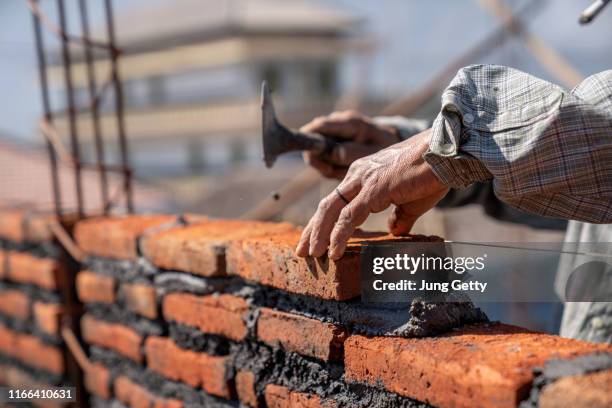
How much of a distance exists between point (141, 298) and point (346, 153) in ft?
2.61

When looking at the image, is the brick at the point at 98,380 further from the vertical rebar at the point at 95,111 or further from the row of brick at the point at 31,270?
A: the vertical rebar at the point at 95,111

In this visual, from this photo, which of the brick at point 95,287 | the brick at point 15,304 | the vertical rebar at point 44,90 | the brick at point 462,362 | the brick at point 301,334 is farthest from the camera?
the brick at point 15,304

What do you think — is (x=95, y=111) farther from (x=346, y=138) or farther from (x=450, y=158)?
(x=450, y=158)

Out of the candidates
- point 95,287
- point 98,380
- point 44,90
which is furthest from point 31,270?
point 44,90

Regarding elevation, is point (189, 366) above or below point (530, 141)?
below

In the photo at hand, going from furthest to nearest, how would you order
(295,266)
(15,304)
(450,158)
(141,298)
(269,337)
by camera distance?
(15,304) < (141,298) < (269,337) < (295,266) < (450,158)

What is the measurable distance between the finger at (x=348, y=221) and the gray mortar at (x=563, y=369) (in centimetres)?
46

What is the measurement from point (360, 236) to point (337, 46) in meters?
25.0

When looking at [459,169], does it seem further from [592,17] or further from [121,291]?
[121,291]

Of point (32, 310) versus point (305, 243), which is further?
point (32, 310)

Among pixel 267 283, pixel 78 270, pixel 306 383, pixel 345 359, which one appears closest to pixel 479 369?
pixel 345 359

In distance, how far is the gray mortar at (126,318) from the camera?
2113 millimetres

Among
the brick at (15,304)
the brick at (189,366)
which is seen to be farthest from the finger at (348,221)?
the brick at (15,304)

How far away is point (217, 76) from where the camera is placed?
83.1ft
